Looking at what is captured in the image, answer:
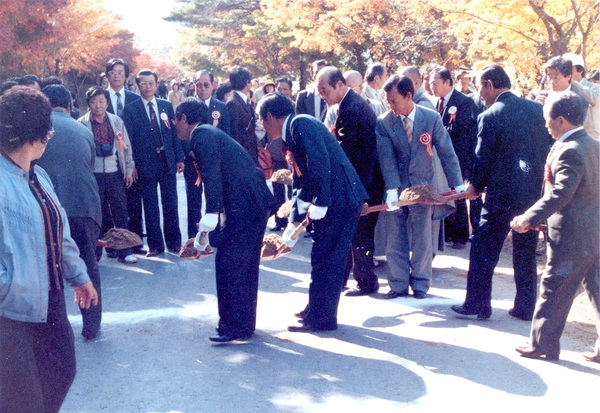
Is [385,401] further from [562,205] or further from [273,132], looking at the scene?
[273,132]

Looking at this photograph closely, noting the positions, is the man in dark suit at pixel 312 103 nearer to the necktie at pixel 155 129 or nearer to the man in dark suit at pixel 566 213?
the necktie at pixel 155 129

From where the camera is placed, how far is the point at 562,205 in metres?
4.30

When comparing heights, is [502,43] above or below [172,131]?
above

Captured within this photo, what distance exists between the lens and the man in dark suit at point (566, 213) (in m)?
4.29

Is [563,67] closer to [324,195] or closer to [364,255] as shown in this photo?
[364,255]

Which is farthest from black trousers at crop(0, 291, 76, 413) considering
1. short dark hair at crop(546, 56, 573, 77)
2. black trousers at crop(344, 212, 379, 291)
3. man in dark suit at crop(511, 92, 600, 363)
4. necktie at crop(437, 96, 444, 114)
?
necktie at crop(437, 96, 444, 114)

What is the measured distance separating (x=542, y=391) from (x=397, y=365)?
92 centimetres

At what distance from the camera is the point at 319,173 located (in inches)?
198

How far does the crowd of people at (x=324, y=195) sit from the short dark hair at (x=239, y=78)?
1326 mm

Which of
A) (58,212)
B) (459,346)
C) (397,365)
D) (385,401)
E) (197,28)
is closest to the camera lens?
(58,212)

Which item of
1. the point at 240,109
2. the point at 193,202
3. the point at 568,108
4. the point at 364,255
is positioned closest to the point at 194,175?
the point at 193,202

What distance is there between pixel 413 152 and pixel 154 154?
3192 millimetres

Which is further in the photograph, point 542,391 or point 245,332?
point 245,332

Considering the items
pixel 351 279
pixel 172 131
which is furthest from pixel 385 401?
pixel 172 131
